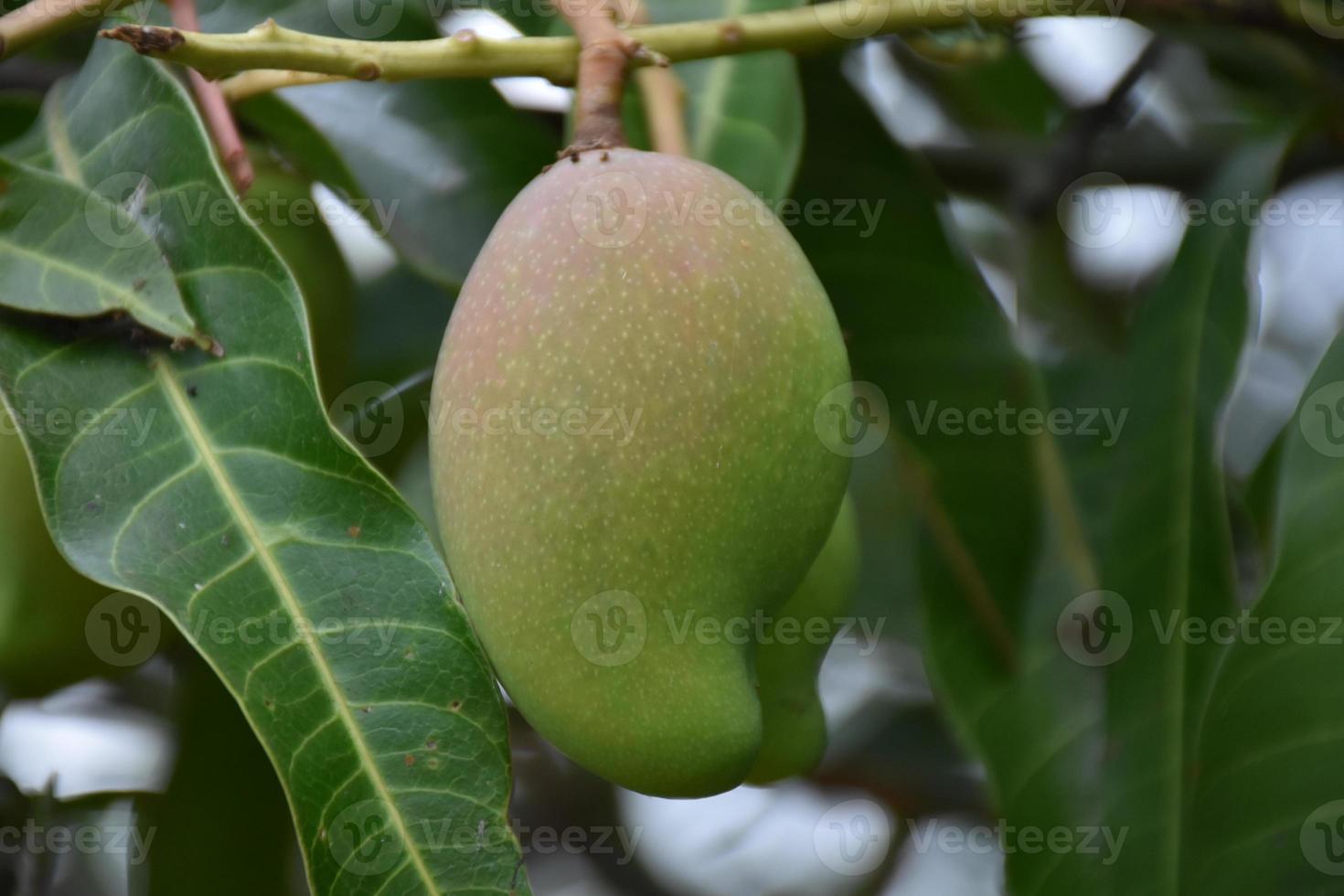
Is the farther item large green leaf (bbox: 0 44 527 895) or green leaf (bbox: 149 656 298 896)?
green leaf (bbox: 149 656 298 896)

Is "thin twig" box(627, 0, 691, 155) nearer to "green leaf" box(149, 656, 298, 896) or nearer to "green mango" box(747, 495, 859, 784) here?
"green mango" box(747, 495, 859, 784)

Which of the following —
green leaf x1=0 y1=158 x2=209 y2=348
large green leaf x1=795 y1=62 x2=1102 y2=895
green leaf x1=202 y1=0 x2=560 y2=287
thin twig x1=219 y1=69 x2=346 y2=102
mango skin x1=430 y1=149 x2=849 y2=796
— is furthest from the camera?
large green leaf x1=795 y1=62 x2=1102 y2=895

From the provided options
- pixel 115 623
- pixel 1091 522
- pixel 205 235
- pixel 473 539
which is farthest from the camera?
pixel 1091 522

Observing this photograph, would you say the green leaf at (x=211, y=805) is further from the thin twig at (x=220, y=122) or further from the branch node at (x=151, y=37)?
the branch node at (x=151, y=37)

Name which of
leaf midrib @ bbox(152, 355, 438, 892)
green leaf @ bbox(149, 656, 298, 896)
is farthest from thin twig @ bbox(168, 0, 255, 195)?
green leaf @ bbox(149, 656, 298, 896)

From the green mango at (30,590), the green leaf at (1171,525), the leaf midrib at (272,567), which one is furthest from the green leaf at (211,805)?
the green leaf at (1171,525)

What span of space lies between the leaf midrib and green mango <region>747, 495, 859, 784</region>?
0.65ft

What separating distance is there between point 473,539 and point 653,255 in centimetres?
15

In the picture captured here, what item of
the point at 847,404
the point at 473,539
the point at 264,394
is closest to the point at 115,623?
the point at 264,394

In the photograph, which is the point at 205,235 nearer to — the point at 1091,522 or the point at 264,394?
the point at 264,394

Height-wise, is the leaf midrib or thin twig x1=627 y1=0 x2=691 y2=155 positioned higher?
thin twig x1=627 y1=0 x2=691 y2=155

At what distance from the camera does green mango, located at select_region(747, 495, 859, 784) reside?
0.73 m

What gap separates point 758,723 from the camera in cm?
62

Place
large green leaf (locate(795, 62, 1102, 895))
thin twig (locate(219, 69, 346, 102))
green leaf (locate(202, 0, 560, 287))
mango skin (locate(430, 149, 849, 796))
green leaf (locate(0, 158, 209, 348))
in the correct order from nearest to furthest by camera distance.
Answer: mango skin (locate(430, 149, 849, 796)), green leaf (locate(0, 158, 209, 348)), thin twig (locate(219, 69, 346, 102)), green leaf (locate(202, 0, 560, 287)), large green leaf (locate(795, 62, 1102, 895))
